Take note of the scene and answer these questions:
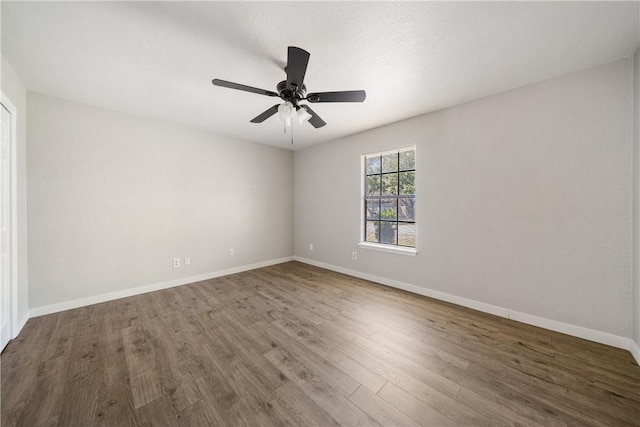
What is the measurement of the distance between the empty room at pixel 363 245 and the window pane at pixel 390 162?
0.03 metres

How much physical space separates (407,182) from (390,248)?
106cm

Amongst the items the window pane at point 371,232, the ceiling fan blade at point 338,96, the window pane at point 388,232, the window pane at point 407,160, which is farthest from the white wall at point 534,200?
the ceiling fan blade at point 338,96

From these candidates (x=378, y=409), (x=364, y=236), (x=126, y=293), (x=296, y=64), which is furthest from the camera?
(x=364, y=236)

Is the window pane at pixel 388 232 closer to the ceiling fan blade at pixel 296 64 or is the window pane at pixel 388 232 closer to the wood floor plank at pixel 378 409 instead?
the wood floor plank at pixel 378 409

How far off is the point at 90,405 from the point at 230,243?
2.82m

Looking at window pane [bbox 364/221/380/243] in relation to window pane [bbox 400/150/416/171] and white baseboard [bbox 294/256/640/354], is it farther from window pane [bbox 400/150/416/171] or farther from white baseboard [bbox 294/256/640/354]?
window pane [bbox 400/150/416/171]

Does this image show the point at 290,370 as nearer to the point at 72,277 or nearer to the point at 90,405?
the point at 90,405

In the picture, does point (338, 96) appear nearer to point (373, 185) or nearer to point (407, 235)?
point (373, 185)

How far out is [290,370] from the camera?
5.48 feet

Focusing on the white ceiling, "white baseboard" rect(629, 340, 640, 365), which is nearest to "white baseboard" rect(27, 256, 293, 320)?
the white ceiling

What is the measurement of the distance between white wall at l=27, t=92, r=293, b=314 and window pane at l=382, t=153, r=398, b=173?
2.48 metres

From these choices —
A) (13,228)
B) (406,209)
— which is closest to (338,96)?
(406,209)

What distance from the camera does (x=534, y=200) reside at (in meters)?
2.29

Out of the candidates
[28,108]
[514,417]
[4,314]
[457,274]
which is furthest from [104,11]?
[457,274]
